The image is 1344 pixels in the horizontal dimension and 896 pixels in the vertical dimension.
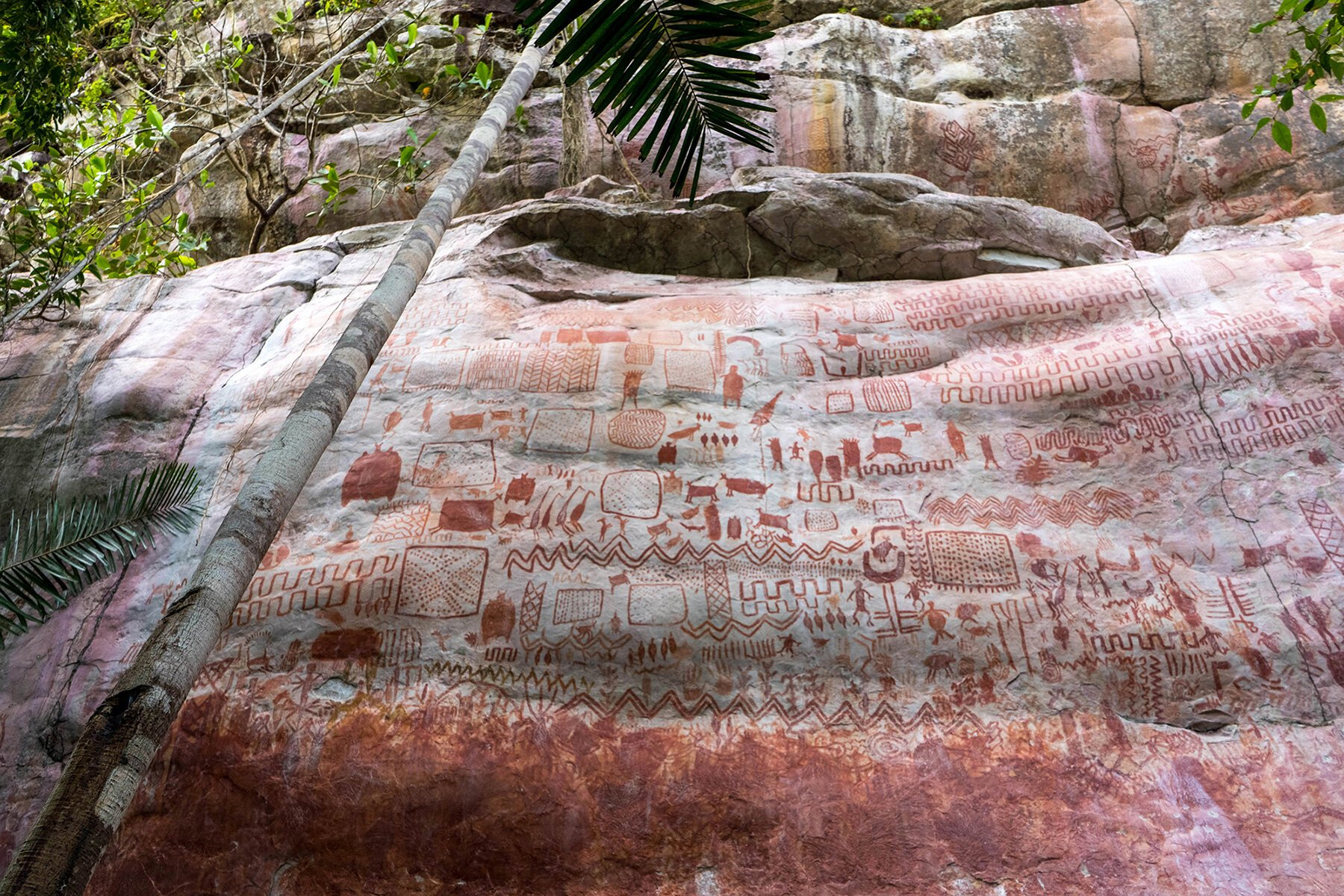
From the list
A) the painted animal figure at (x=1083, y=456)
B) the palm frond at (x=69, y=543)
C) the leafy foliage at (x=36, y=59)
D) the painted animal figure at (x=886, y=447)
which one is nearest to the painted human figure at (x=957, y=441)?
the painted animal figure at (x=886, y=447)

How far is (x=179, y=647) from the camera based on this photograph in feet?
8.61

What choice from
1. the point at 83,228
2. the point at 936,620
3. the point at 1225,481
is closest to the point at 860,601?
the point at 936,620

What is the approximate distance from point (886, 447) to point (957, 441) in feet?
1.20

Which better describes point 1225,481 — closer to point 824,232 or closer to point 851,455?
point 851,455

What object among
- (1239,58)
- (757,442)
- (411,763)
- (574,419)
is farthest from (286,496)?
(1239,58)

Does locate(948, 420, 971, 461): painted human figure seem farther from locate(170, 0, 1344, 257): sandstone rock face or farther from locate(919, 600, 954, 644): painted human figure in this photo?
locate(170, 0, 1344, 257): sandstone rock face

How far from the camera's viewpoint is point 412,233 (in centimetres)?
426

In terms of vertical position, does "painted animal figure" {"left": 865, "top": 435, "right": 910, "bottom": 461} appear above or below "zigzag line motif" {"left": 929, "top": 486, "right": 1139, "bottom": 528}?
above

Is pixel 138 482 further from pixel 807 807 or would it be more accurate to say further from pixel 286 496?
pixel 807 807

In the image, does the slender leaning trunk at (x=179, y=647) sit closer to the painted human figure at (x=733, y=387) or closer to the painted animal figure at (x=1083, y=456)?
the painted human figure at (x=733, y=387)

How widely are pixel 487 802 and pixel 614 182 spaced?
4642 mm

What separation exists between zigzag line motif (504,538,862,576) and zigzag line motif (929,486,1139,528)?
1.71 feet

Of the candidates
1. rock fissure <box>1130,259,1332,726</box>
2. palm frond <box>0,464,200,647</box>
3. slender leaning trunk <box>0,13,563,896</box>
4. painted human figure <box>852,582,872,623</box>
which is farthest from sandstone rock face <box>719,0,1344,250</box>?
palm frond <box>0,464,200,647</box>

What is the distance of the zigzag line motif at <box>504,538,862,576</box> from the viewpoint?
14.9 ft
